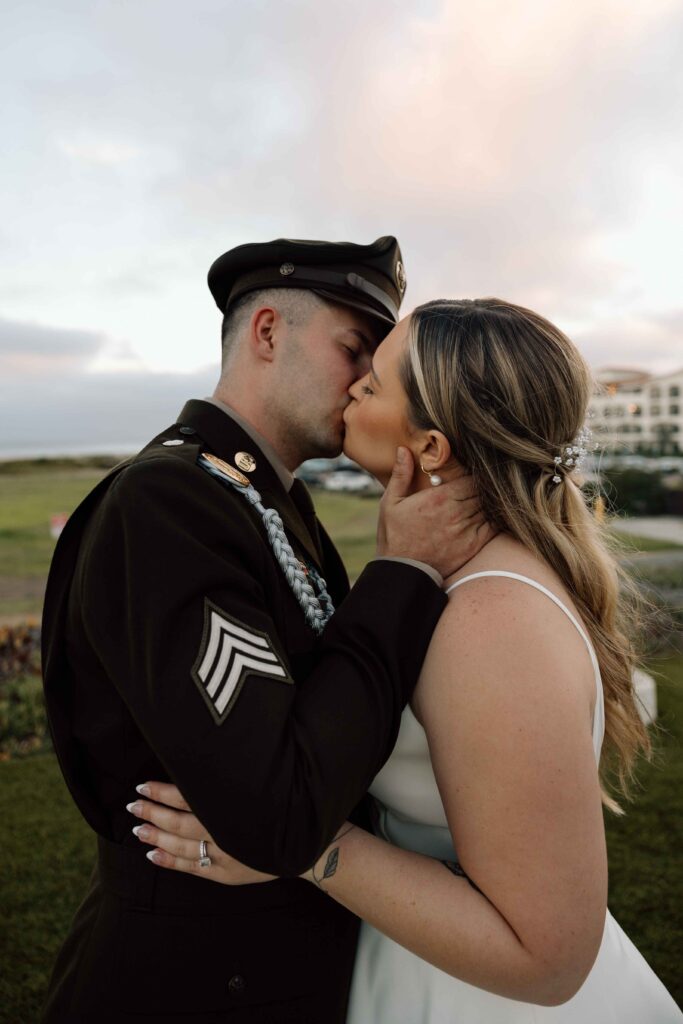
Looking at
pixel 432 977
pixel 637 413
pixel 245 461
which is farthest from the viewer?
pixel 637 413

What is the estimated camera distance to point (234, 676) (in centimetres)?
124

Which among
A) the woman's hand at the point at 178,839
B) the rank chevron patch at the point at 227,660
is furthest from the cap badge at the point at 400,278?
the woman's hand at the point at 178,839

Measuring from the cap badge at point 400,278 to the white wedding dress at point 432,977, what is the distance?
1091mm

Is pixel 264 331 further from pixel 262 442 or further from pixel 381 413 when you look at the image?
pixel 381 413

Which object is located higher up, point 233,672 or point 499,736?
point 233,672

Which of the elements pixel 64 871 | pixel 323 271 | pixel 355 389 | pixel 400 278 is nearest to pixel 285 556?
pixel 355 389

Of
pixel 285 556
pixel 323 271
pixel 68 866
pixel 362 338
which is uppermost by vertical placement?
pixel 323 271

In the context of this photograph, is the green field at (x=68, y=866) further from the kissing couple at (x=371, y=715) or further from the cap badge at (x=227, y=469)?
the cap badge at (x=227, y=469)

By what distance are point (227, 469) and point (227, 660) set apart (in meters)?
0.61

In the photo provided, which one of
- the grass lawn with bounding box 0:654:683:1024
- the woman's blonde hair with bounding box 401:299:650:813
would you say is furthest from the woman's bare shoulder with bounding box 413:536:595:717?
the grass lawn with bounding box 0:654:683:1024

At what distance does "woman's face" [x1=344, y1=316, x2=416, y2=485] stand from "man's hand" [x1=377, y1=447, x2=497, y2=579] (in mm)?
194

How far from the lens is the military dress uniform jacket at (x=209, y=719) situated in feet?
3.98

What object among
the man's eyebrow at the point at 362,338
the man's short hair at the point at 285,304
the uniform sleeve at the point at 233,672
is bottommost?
the uniform sleeve at the point at 233,672

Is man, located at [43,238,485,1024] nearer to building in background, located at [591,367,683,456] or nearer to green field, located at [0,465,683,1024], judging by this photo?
building in background, located at [591,367,683,456]
